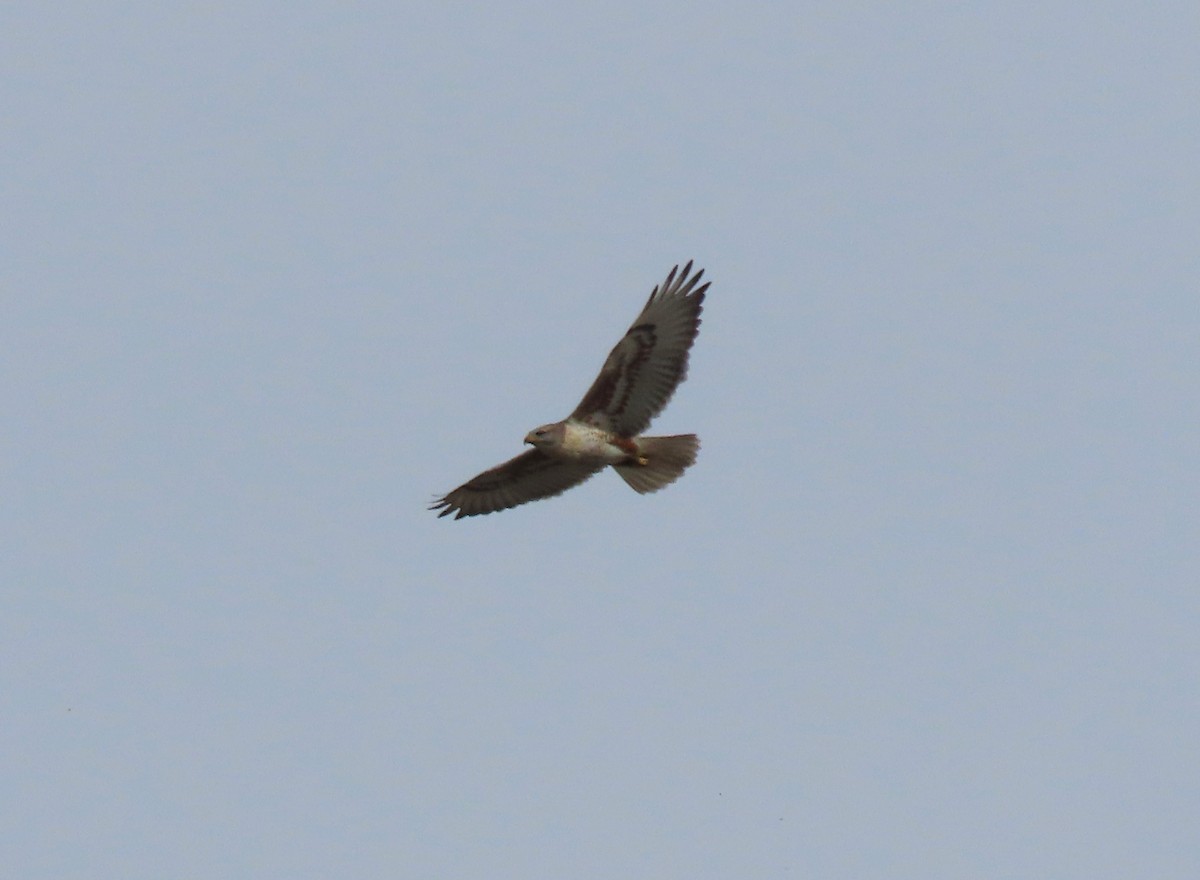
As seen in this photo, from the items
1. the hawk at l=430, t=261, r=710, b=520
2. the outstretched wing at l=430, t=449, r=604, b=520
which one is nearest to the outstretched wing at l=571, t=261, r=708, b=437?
the hawk at l=430, t=261, r=710, b=520

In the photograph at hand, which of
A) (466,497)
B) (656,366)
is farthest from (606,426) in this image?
(466,497)

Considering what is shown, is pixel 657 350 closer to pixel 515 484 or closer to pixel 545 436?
pixel 545 436

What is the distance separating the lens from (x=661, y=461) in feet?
47.2

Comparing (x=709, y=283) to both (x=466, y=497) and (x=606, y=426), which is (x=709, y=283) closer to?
(x=606, y=426)

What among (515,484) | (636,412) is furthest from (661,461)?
(515,484)

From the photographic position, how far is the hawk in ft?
45.4

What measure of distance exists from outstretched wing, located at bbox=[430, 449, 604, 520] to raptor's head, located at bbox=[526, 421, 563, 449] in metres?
0.52

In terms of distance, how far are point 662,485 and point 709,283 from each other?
1706 mm

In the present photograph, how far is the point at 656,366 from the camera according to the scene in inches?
547

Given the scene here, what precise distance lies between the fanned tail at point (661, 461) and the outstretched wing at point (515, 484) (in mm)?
406

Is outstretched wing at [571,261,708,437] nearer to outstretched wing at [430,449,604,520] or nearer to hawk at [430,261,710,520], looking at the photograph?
hawk at [430,261,710,520]

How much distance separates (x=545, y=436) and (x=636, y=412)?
737 mm

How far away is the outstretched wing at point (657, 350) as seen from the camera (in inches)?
544

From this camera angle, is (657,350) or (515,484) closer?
(657,350)
